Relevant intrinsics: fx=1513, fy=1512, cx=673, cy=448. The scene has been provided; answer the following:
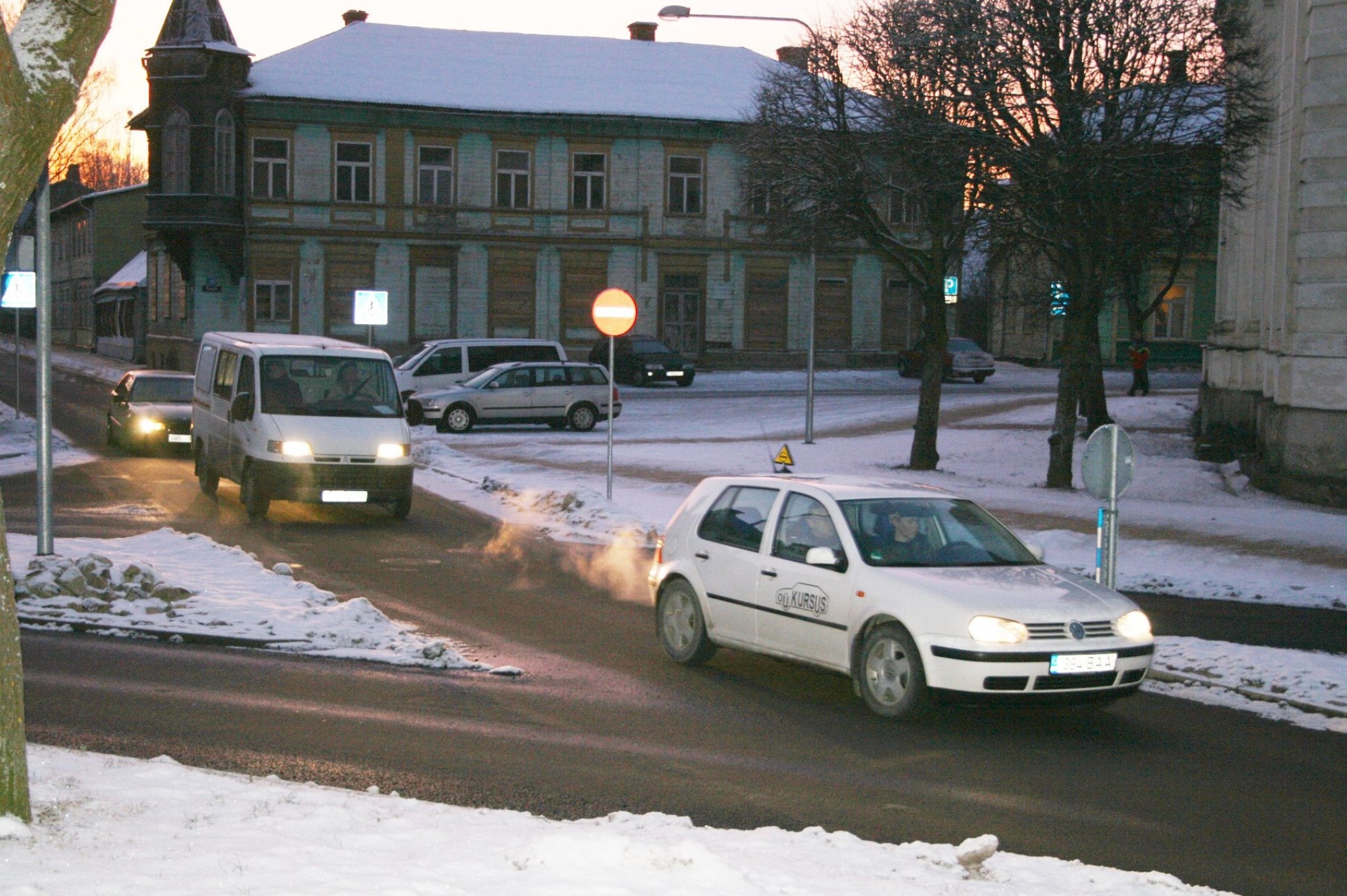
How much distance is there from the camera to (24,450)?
1145 inches

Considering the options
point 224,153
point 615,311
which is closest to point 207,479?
point 615,311

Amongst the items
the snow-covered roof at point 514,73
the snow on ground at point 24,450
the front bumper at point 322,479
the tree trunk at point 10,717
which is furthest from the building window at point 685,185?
the tree trunk at point 10,717

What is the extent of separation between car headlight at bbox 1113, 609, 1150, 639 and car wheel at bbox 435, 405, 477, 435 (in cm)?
2681

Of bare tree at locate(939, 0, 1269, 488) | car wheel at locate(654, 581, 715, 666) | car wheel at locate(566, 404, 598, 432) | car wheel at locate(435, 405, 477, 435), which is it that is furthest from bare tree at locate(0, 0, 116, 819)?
car wheel at locate(566, 404, 598, 432)

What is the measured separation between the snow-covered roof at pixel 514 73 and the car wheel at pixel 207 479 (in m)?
30.3

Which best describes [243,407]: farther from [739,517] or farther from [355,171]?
[355,171]

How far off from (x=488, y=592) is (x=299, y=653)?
11.0 feet

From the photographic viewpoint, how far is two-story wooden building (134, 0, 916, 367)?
4991 cm

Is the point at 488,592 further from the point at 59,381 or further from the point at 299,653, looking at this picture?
the point at 59,381

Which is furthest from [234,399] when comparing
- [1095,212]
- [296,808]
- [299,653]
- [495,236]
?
[495,236]

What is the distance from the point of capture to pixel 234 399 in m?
19.5

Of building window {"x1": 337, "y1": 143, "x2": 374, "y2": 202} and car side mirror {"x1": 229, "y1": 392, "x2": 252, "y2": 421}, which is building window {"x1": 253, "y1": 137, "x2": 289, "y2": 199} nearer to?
building window {"x1": 337, "y1": 143, "x2": 374, "y2": 202}

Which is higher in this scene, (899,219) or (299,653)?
(899,219)

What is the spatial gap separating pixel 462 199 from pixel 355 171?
12.0 feet
